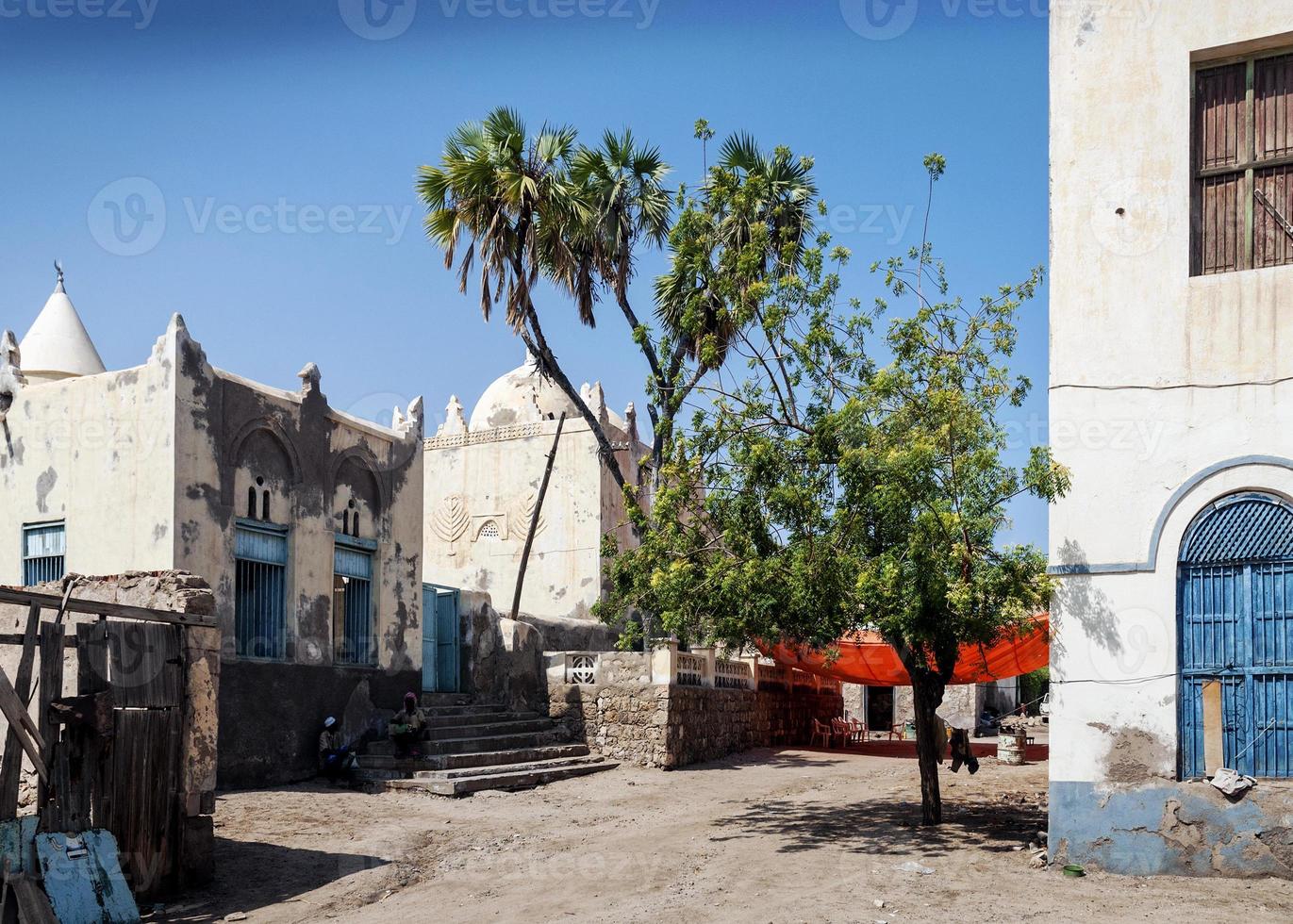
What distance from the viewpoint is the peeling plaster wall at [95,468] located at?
1514 centimetres

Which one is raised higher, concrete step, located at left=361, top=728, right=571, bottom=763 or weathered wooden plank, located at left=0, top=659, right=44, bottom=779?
weathered wooden plank, located at left=0, top=659, right=44, bottom=779

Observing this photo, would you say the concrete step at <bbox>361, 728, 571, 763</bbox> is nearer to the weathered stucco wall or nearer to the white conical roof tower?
the weathered stucco wall

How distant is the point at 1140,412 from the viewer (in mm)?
10016

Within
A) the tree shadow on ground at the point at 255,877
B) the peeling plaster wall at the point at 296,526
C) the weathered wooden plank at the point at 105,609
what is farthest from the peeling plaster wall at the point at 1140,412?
the peeling plaster wall at the point at 296,526

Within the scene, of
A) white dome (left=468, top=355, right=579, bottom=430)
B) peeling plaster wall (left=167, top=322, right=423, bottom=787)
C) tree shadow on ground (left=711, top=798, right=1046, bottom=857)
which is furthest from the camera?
white dome (left=468, top=355, right=579, bottom=430)

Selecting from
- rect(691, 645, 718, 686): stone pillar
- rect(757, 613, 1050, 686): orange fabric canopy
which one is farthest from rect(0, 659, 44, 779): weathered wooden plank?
rect(691, 645, 718, 686): stone pillar

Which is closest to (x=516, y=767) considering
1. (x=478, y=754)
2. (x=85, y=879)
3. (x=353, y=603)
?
(x=478, y=754)

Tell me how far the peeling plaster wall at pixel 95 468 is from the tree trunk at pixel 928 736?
8.76 metres

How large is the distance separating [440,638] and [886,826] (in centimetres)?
1014

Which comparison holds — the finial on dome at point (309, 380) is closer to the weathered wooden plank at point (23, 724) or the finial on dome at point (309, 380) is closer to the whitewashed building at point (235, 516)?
the whitewashed building at point (235, 516)

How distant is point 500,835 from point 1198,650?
7102 mm

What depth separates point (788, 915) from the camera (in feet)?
29.2

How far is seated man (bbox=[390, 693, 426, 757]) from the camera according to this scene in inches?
653

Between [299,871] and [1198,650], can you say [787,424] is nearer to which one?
[1198,650]
